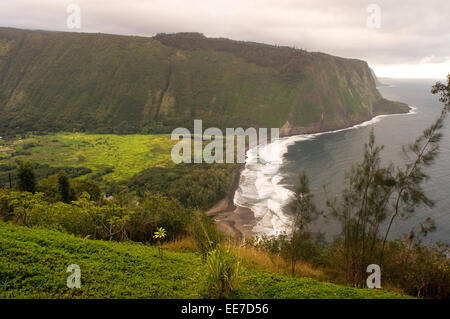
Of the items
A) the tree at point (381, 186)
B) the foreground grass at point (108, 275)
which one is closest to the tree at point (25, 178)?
the foreground grass at point (108, 275)

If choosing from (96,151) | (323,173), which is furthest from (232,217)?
(96,151)

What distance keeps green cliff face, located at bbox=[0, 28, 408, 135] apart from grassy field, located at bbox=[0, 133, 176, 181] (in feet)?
44.6

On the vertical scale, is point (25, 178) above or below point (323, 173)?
above

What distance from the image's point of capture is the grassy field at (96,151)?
75.4 m

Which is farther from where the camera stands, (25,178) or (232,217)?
(232,217)

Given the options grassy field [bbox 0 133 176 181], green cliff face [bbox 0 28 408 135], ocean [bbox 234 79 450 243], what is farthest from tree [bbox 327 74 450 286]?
green cliff face [bbox 0 28 408 135]

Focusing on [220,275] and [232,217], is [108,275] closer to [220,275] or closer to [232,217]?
[220,275]

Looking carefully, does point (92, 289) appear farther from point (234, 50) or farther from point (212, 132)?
point (234, 50)

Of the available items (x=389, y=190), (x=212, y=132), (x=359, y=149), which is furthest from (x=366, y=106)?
(x=389, y=190)

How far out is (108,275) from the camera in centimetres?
873

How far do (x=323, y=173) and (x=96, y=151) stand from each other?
68.3 m

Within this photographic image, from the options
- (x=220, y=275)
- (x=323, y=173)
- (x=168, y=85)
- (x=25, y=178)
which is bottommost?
(x=323, y=173)

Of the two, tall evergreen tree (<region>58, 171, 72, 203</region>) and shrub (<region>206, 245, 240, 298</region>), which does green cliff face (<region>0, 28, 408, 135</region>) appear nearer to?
tall evergreen tree (<region>58, 171, 72, 203</region>)

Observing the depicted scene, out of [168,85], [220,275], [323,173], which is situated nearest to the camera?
[220,275]
